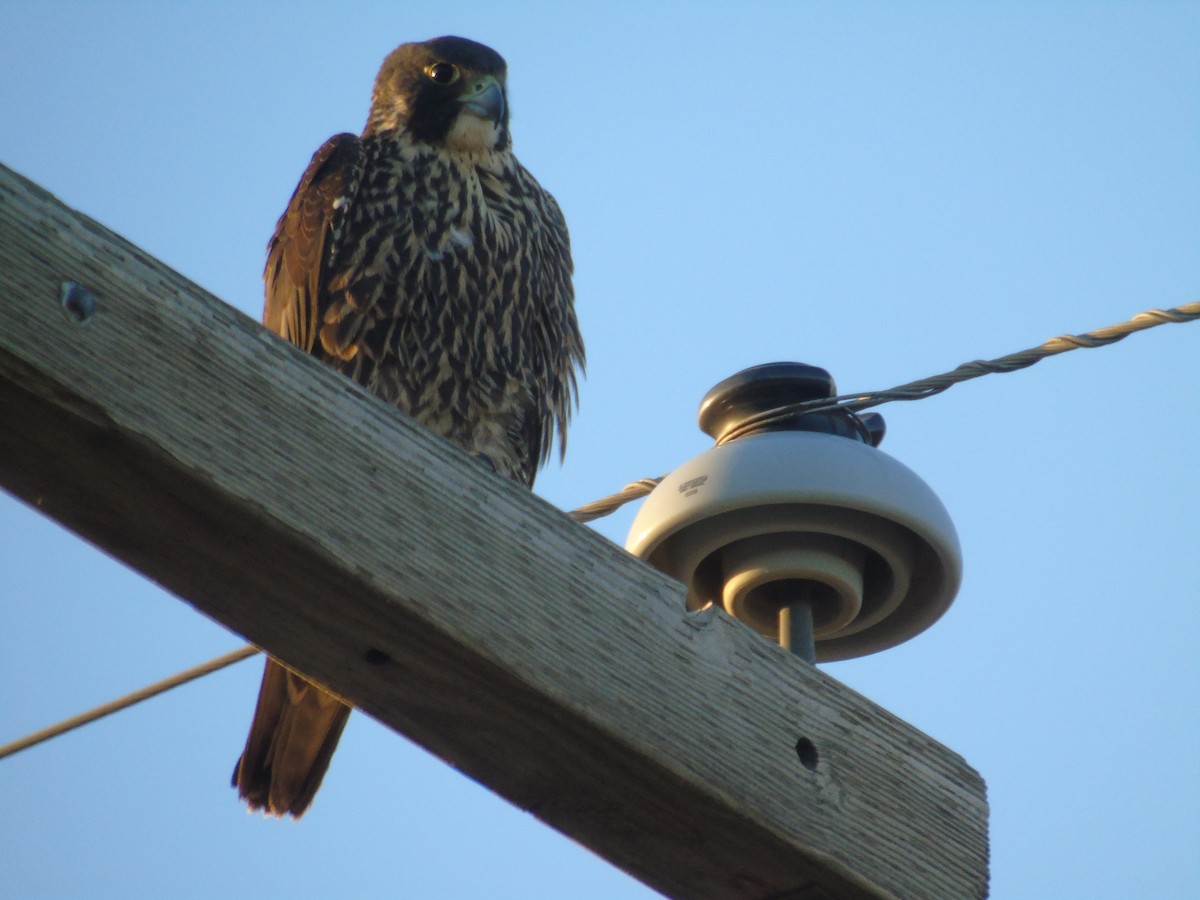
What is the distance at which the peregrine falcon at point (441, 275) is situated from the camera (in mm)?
3914

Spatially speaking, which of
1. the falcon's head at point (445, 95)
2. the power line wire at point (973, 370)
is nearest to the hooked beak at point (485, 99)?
the falcon's head at point (445, 95)

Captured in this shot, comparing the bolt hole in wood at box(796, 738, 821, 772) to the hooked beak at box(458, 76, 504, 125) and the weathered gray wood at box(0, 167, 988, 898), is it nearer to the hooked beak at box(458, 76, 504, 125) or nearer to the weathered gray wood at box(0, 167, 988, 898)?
the weathered gray wood at box(0, 167, 988, 898)

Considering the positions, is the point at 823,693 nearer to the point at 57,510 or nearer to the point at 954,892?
the point at 954,892

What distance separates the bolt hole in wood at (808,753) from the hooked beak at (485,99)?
300cm

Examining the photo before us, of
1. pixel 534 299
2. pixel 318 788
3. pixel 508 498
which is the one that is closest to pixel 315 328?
pixel 534 299

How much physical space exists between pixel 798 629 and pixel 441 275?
2.11 metres

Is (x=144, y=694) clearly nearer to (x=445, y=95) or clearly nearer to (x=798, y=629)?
(x=798, y=629)

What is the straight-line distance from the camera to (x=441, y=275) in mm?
3939

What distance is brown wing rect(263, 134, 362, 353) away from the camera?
3979 millimetres

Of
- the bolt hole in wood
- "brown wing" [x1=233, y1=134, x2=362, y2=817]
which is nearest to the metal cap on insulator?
the bolt hole in wood

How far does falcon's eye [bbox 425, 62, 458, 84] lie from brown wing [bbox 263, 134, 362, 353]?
0.37 m

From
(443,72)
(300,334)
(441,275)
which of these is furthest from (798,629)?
(443,72)

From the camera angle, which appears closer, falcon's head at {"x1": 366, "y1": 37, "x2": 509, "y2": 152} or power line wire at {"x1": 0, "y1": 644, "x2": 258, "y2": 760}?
power line wire at {"x1": 0, "y1": 644, "x2": 258, "y2": 760}

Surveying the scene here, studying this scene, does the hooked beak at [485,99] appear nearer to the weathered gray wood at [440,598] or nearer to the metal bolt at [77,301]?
the weathered gray wood at [440,598]
